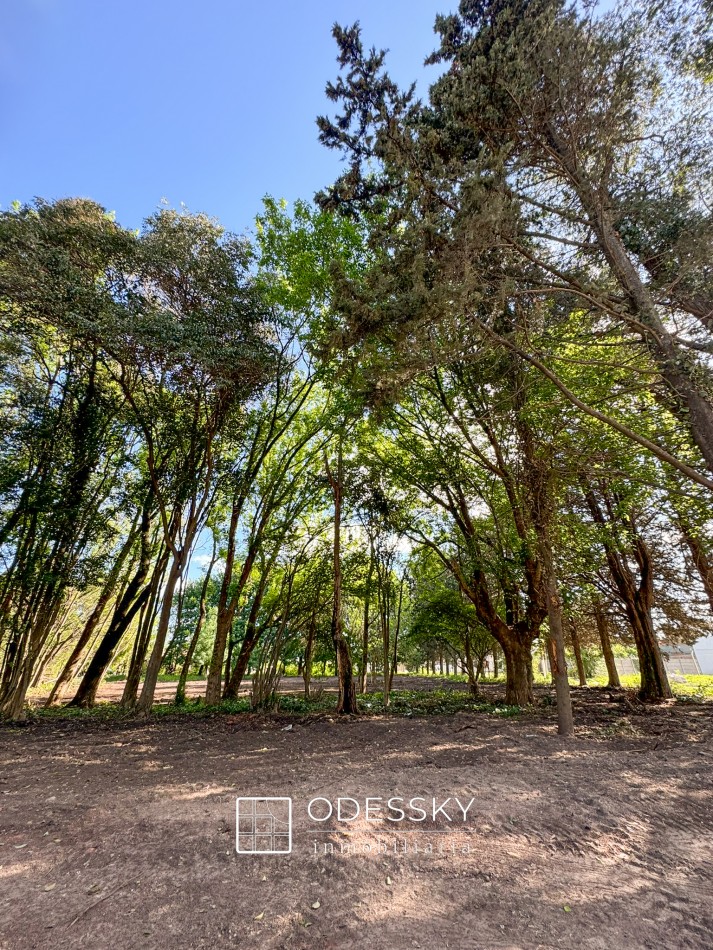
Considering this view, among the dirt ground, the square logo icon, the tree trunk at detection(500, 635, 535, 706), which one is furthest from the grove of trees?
the square logo icon

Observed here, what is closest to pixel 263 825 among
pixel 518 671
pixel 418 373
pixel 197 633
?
pixel 418 373

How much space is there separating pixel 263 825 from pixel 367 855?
893 mm

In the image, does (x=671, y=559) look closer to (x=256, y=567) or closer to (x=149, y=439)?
(x=256, y=567)

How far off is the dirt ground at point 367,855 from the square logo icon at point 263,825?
78 millimetres

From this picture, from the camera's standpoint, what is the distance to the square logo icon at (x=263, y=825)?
2.79 meters

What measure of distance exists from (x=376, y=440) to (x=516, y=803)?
8.10 meters

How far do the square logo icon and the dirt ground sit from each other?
0.08 metres

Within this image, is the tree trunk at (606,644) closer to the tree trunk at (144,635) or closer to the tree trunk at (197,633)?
the tree trunk at (197,633)

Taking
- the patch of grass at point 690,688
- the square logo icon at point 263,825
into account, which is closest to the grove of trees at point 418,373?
the patch of grass at point 690,688

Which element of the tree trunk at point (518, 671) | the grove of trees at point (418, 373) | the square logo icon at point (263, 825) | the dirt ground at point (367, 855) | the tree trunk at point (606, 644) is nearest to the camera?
the dirt ground at point (367, 855)

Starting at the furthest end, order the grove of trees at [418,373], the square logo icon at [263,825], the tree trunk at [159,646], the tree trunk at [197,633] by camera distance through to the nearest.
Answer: the tree trunk at [197,633]
the tree trunk at [159,646]
the grove of trees at [418,373]
the square logo icon at [263,825]

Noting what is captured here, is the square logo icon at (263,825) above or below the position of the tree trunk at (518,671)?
below

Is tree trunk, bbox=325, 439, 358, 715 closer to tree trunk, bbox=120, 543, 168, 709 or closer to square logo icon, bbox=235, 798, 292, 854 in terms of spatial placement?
tree trunk, bbox=120, 543, 168, 709

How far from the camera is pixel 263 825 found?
307cm
